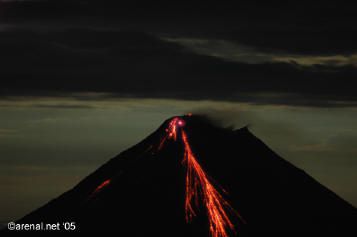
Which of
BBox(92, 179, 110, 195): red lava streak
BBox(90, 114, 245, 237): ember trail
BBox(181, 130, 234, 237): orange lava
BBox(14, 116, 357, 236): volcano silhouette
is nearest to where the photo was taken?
BBox(181, 130, 234, 237): orange lava

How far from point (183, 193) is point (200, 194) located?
189cm

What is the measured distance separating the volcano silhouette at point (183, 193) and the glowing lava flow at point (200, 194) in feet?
1.69

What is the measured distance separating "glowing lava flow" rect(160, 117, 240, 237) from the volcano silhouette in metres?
0.51

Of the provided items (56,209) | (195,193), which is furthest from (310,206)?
(56,209)

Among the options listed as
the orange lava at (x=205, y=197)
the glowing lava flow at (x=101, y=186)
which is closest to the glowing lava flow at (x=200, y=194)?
the orange lava at (x=205, y=197)

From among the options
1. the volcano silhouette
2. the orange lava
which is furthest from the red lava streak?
the orange lava

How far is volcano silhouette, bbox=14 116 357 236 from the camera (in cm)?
14112

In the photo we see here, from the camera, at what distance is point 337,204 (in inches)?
5906

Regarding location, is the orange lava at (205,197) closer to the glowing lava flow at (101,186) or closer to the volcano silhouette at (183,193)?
the volcano silhouette at (183,193)

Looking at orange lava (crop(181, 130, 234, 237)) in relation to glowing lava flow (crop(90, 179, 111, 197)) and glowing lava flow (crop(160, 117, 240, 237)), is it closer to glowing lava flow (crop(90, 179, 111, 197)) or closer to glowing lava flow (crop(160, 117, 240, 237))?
glowing lava flow (crop(160, 117, 240, 237))

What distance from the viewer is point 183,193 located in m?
142

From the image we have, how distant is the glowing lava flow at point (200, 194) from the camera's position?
13812cm

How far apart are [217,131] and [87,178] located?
12.9 meters

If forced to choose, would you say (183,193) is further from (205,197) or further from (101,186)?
(101,186)
